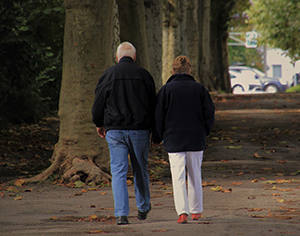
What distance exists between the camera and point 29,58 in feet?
52.2

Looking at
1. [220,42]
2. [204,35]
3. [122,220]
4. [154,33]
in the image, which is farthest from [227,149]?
[220,42]

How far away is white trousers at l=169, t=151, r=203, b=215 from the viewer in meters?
Result: 6.05

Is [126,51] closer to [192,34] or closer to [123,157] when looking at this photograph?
[123,157]

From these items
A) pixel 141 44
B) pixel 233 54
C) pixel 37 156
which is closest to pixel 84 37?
pixel 141 44

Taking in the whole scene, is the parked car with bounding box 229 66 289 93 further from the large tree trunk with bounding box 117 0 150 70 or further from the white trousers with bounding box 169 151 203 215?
the white trousers with bounding box 169 151 203 215

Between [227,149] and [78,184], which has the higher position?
[78,184]

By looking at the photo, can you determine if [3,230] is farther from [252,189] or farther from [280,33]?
[280,33]

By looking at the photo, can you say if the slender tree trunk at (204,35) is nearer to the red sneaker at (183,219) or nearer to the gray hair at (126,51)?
the gray hair at (126,51)

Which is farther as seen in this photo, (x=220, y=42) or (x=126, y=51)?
(x=220, y=42)

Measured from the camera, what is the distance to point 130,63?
6281 mm

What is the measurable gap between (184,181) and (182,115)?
0.67 metres

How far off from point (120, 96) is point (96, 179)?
3.32 meters

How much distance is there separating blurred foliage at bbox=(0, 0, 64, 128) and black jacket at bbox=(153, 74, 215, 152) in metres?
9.67

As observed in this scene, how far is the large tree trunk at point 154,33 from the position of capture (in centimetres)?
1517
